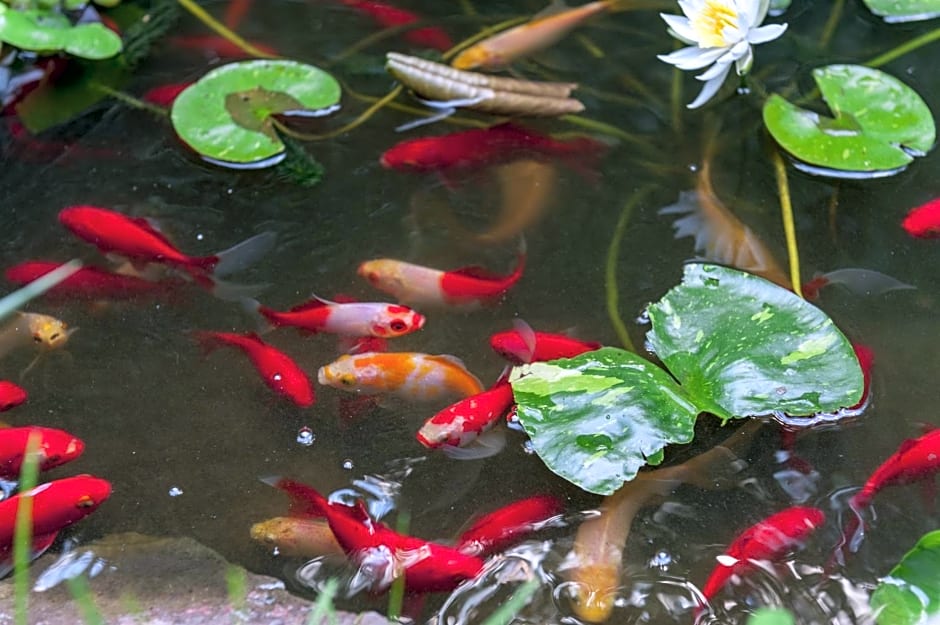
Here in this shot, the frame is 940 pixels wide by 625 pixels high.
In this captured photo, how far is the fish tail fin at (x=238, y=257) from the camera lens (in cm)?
209

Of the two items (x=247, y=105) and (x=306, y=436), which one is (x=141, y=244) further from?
(x=306, y=436)

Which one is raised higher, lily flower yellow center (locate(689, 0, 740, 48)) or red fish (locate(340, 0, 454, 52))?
lily flower yellow center (locate(689, 0, 740, 48))

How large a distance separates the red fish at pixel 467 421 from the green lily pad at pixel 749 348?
331 mm

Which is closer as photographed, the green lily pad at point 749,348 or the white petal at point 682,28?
the green lily pad at point 749,348

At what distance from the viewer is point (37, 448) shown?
1.68 metres

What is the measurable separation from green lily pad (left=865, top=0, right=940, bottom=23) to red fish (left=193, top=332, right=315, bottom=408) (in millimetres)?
2053

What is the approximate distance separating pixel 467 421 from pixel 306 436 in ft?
1.13

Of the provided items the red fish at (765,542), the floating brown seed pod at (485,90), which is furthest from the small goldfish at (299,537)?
the floating brown seed pod at (485,90)

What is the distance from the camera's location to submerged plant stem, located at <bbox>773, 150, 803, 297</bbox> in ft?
6.48

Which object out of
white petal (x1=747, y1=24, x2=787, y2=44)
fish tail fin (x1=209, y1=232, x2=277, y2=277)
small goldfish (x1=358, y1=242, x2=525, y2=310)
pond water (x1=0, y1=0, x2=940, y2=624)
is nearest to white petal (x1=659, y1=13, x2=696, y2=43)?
white petal (x1=747, y1=24, x2=787, y2=44)

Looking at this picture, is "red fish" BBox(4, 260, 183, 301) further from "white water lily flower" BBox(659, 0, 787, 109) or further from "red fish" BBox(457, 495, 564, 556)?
"white water lily flower" BBox(659, 0, 787, 109)

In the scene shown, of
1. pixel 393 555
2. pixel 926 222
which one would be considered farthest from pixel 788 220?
pixel 393 555

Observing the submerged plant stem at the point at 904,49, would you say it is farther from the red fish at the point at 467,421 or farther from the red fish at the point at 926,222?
the red fish at the point at 467,421

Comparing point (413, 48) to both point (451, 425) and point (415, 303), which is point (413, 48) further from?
point (451, 425)
